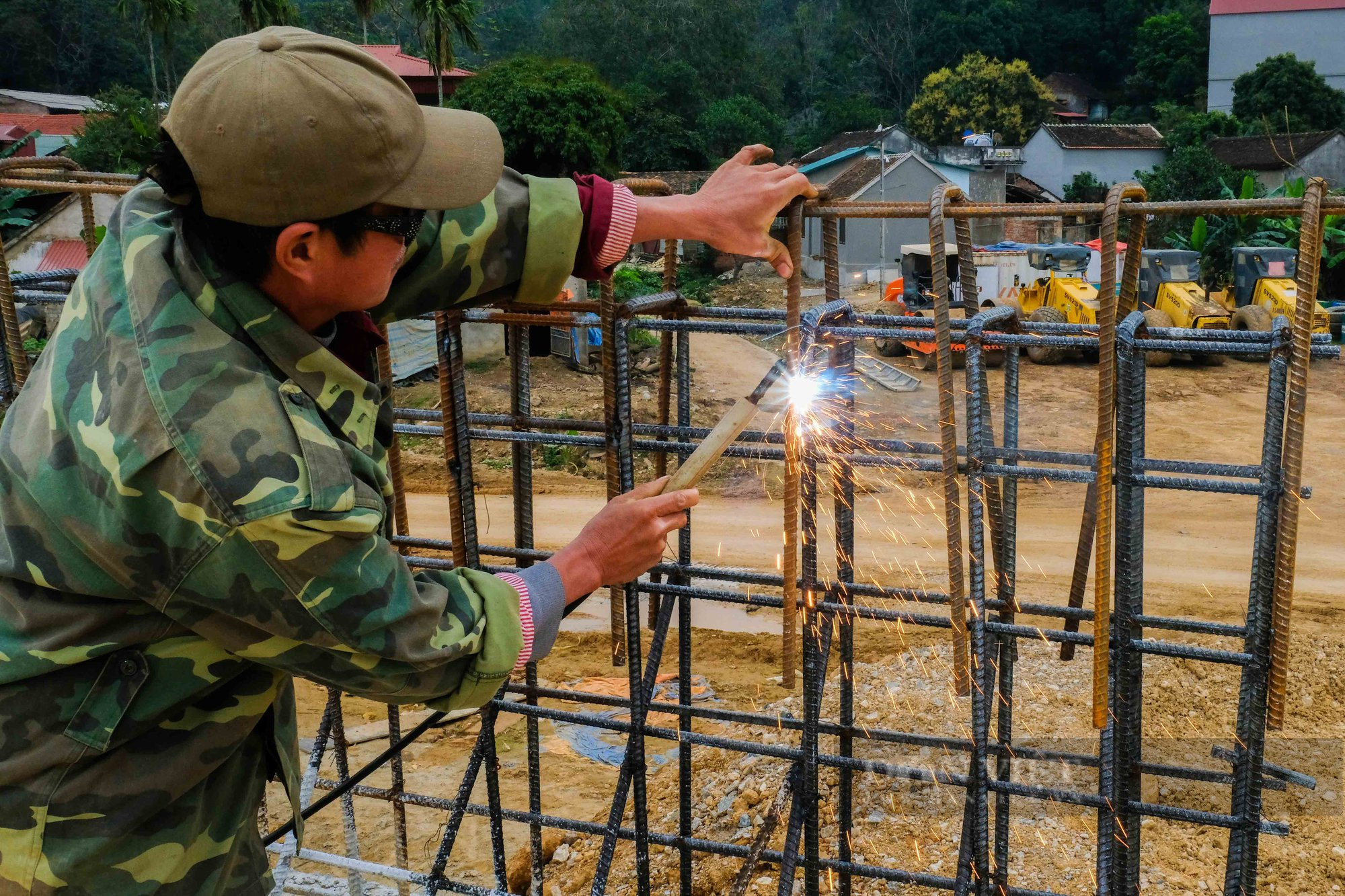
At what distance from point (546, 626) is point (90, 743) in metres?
0.85

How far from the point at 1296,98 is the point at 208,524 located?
43350mm

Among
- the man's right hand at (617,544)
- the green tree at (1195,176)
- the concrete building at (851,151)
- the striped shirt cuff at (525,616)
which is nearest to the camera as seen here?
the striped shirt cuff at (525,616)

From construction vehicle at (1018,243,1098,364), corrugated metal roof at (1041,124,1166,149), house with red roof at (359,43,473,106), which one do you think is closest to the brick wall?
corrugated metal roof at (1041,124,1166,149)

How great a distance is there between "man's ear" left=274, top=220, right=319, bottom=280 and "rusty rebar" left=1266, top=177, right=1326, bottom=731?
7.37 feet

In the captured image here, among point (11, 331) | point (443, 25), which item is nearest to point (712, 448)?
point (11, 331)

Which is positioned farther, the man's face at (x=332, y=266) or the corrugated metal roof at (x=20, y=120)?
the corrugated metal roof at (x=20, y=120)

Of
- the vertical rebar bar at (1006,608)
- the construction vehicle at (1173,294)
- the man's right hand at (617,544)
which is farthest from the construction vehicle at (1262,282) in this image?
the man's right hand at (617,544)

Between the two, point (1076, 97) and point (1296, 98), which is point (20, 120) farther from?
point (1076, 97)

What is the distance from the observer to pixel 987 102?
4369cm

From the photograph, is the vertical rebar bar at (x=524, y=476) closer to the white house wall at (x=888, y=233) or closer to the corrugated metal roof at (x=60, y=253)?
the corrugated metal roof at (x=60, y=253)

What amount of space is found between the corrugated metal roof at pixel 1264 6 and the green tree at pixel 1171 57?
68.8 inches

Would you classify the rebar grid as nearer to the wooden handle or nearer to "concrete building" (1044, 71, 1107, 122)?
the wooden handle

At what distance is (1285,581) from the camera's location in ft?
10.0

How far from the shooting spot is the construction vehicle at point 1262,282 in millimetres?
17031
